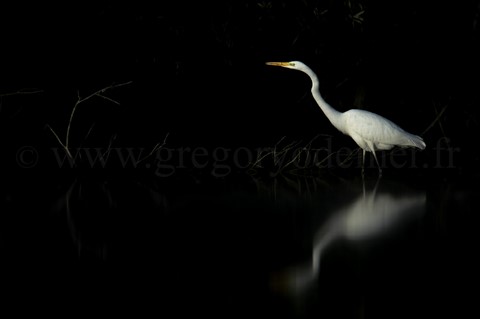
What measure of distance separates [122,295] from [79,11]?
15.8 feet

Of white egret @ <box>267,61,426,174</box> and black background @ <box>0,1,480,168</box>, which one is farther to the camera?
black background @ <box>0,1,480,168</box>

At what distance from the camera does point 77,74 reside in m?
8.26

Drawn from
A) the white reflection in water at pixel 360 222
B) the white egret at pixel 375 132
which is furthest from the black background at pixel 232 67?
the white reflection in water at pixel 360 222

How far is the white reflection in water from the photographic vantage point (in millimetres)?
3656

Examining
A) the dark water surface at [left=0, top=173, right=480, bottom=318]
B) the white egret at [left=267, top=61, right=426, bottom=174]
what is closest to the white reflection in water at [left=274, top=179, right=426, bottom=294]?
the dark water surface at [left=0, top=173, right=480, bottom=318]

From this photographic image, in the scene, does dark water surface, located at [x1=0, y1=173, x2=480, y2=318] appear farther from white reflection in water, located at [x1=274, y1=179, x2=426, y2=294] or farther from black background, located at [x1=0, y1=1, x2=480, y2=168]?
black background, located at [x1=0, y1=1, x2=480, y2=168]

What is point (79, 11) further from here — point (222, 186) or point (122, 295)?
point (122, 295)

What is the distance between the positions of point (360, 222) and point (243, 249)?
1103 mm

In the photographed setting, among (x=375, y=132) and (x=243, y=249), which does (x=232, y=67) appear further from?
(x=243, y=249)

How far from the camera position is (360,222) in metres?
5.14

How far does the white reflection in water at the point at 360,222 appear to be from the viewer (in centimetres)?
366

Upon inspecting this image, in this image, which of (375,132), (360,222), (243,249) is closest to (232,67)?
(375,132)

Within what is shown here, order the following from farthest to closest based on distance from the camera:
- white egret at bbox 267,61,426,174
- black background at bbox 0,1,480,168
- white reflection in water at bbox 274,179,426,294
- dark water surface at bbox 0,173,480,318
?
black background at bbox 0,1,480,168 < white egret at bbox 267,61,426,174 < white reflection in water at bbox 274,179,426,294 < dark water surface at bbox 0,173,480,318

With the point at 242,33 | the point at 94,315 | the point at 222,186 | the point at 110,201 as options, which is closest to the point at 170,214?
the point at 110,201
